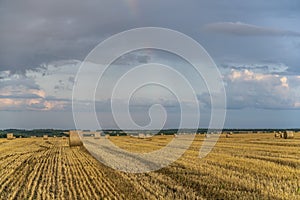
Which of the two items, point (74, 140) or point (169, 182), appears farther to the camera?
point (74, 140)

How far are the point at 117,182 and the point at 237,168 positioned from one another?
492cm

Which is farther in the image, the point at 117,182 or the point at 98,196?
the point at 117,182

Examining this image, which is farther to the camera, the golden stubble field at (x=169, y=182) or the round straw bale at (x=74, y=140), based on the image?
the round straw bale at (x=74, y=140)

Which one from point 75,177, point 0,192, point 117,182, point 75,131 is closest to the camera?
point 0,192

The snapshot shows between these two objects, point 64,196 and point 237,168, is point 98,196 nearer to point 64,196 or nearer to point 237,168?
point 64,196

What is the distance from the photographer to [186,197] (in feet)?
40.5

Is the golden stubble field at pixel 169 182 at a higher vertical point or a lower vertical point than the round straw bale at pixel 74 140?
lower

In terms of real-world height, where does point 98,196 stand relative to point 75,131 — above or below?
below

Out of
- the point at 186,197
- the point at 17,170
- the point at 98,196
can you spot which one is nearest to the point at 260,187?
the point at 186,197

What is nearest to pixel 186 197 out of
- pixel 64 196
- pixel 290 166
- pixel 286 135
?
pixel 64 196

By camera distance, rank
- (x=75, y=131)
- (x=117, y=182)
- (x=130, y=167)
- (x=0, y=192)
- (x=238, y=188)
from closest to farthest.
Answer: (x=238, y=188) → (x=0, y=192) → (x=117, y=182) → (x=130, y=167) → (x=75, y=131)

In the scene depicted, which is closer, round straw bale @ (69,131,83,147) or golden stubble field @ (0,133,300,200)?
golden stubble field @ (0,133,300,200)

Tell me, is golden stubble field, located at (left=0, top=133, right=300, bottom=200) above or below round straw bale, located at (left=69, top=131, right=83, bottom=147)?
below

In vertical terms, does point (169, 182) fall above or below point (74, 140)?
below
